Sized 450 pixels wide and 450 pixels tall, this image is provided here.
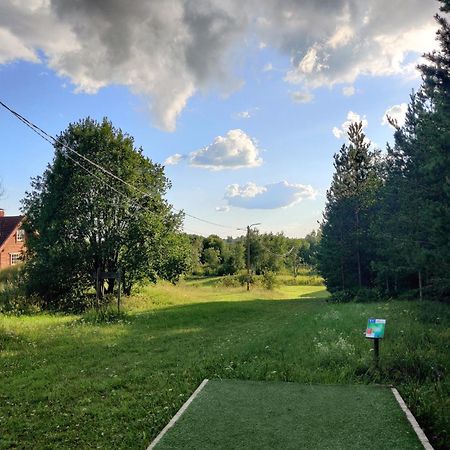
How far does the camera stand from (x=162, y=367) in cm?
966

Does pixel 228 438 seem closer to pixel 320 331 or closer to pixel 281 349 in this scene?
pixel 281 349

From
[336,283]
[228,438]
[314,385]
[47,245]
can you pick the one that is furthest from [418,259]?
[47,245]

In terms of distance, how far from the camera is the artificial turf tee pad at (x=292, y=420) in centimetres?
523

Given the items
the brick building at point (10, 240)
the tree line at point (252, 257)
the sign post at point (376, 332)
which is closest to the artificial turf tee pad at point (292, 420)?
the sign post at point (376, 332)

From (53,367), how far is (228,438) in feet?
21.5

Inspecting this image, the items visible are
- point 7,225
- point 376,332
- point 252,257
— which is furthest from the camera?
point 252,257

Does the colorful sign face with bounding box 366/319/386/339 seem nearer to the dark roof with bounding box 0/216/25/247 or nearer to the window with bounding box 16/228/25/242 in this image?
the dark roof with bounding box 0/216/25/247

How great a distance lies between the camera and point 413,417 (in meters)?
5.88

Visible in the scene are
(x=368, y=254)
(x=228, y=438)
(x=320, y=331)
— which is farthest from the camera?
(x=368, y=254)

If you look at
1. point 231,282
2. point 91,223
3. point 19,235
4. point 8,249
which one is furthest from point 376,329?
point 19,235

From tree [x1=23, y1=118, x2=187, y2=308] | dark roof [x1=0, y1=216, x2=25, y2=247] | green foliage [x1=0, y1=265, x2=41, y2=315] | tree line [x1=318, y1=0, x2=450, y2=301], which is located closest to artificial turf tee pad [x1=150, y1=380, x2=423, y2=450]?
tree line [x1=318, y1=0, x2=450, y2=301]

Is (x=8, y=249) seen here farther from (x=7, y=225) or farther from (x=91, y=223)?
(x=91, y=223)

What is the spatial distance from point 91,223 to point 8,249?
75.5ft

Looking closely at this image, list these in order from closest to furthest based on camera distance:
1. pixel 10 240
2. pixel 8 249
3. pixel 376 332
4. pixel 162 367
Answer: pixel 376 332
pixel 162 367
pixel 8 249
pixel 10 240
